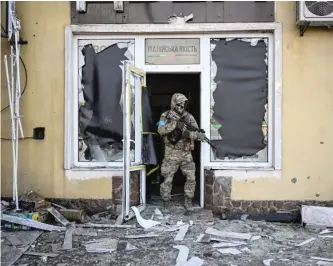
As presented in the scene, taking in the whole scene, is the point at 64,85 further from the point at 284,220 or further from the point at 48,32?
the point at 284,220

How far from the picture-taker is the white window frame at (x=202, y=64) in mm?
6121

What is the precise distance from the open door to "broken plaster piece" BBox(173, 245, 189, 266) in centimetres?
123

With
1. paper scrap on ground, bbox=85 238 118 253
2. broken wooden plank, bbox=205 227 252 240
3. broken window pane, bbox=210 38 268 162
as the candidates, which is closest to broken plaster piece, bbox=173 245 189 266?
broken wooden plank, bbox=205 227 252 240

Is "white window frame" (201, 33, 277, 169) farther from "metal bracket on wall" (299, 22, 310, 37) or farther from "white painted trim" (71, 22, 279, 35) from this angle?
"metal bracket on wall" (299, 22, 310, 37)

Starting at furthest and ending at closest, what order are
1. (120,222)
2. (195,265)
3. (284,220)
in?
(284,220) < (120,222) < (195,265)

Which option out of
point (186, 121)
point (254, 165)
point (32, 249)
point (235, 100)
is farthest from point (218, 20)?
point (32, 249)

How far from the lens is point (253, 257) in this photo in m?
4.51

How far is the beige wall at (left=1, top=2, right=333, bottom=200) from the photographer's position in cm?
612

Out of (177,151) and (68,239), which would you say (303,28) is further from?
(68,239)

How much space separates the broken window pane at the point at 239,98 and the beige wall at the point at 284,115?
0.36 meters

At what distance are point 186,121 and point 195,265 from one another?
2482 mm

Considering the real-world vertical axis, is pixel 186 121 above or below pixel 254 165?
above

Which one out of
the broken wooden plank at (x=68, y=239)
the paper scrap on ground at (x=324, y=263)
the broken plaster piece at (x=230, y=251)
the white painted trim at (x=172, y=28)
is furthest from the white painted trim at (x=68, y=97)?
the paper scrap on ground at (x=324, y=263)

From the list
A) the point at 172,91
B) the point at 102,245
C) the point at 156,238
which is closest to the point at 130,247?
the point at 102,245
